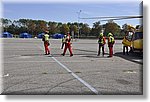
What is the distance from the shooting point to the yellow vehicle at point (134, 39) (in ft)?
58.8

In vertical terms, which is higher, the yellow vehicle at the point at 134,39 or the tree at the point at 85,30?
the tree at the point at 85,30

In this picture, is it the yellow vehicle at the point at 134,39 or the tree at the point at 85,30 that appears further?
the tree at the point at 85,30

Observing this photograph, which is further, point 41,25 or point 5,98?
point 41,25

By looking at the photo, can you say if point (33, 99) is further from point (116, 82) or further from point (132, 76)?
point (132, 76)

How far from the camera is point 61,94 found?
6668mm

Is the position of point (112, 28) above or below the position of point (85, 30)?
below

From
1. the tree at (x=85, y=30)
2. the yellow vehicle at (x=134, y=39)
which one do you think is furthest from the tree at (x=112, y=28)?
the yellow vehicle at (x=134, y=39)

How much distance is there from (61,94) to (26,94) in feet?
3.04

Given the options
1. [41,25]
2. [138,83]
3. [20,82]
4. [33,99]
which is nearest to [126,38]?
[138,83]

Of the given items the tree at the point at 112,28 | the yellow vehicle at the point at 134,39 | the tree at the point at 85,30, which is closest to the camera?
the yellow vehicle at the point at 134,39

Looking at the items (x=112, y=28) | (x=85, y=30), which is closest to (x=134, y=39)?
(x=112, y=28)

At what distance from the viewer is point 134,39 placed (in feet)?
62.4

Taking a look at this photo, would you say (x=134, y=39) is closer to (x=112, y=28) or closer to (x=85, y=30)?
(x=112, y=28)

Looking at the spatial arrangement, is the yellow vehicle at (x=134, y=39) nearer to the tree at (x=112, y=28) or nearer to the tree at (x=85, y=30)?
the tree at (x=112, y=28)
